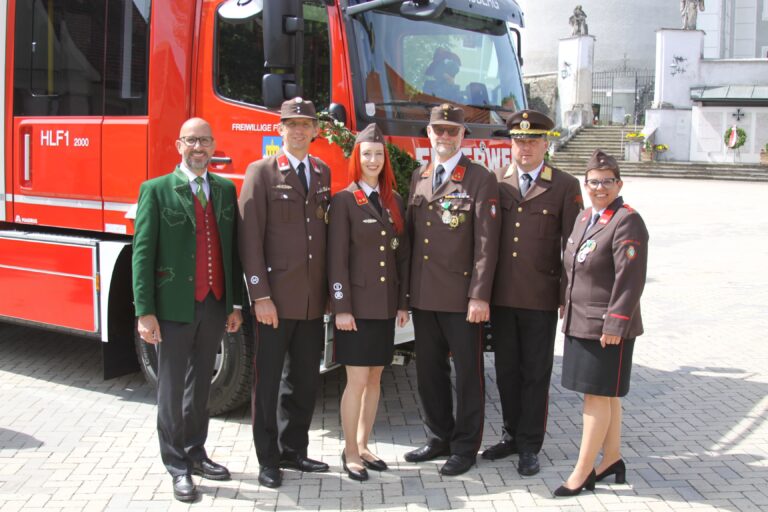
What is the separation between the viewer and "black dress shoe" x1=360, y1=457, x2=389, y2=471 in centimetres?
469

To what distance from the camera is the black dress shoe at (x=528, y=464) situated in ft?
15.3

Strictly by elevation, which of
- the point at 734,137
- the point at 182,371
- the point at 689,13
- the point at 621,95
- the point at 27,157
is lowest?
the point at 182,371

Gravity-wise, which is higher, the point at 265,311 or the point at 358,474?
the point at 265,311

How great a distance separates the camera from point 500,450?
193 inches

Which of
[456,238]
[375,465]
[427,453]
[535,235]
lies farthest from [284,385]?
[535,235]

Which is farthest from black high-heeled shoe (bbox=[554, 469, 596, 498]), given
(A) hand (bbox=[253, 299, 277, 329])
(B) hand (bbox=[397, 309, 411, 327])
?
(A) hand (bbox=[253, 299, 277, 329])

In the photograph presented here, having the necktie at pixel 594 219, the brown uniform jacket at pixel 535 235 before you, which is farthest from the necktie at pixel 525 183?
the necktie at pixel 594 219

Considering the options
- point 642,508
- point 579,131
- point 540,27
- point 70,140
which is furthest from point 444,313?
point 540,27

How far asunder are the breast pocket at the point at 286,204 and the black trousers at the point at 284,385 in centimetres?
54

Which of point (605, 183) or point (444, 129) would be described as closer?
point (605, 183)

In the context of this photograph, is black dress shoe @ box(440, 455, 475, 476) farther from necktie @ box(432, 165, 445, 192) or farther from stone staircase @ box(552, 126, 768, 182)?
stone staircase @ box(552, 126, 768, 182)

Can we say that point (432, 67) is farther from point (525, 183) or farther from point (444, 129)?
point (525, 183)

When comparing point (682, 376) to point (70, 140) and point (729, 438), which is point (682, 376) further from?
point (70, 140)

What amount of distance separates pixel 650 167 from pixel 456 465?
1136 inches
